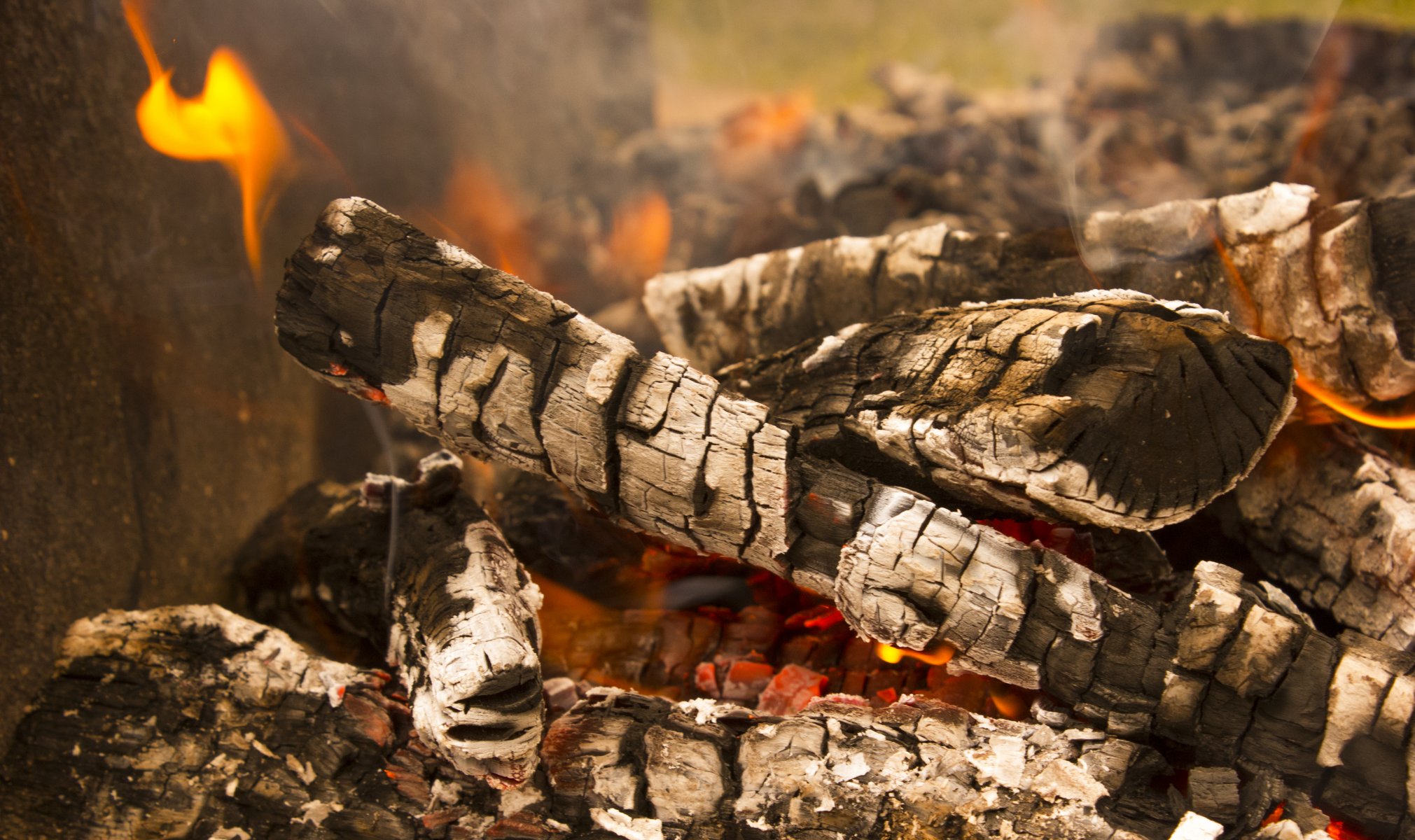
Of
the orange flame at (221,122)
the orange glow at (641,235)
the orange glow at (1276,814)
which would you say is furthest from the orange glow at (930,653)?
the orange glow at (641,235)

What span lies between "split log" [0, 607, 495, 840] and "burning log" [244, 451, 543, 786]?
16cm

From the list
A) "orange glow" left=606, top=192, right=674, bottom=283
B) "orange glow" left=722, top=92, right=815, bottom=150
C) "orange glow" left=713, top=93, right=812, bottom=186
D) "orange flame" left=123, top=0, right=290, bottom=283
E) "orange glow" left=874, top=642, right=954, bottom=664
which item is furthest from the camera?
"orange glow" left=722, top=92, right=815, bottom=150

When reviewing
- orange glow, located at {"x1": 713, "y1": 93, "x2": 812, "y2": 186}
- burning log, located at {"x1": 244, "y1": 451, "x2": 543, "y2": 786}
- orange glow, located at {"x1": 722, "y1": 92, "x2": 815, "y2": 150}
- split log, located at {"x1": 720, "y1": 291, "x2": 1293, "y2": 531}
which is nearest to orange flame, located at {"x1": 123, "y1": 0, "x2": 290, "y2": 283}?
burning log, located at {"x1": 244, "y1": 451, "x2": 543, "y2": 786}

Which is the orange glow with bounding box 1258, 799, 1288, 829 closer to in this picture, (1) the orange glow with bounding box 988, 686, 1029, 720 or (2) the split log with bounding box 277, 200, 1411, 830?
(2) the split log with bounding box 277, 200, 1411, 830

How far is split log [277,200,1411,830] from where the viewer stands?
1.66 metres

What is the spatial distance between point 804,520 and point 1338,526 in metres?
1.40

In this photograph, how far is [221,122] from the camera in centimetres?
251

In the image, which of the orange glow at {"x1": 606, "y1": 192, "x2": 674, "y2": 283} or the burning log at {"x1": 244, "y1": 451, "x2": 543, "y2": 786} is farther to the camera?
the orange glow at {"x1": 606, "y1": 192, "x2": 674, "y2": 283}

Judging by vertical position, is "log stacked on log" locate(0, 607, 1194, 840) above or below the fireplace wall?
below

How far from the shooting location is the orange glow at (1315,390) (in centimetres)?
205

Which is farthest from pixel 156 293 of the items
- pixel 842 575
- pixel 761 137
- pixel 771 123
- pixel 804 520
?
pixel 771 123

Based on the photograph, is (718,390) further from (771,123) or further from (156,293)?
(771,123)

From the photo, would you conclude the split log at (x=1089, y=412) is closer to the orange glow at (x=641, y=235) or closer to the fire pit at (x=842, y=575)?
the fire pit at (x=842, y=575)

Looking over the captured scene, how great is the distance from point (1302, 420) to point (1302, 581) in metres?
0.43
